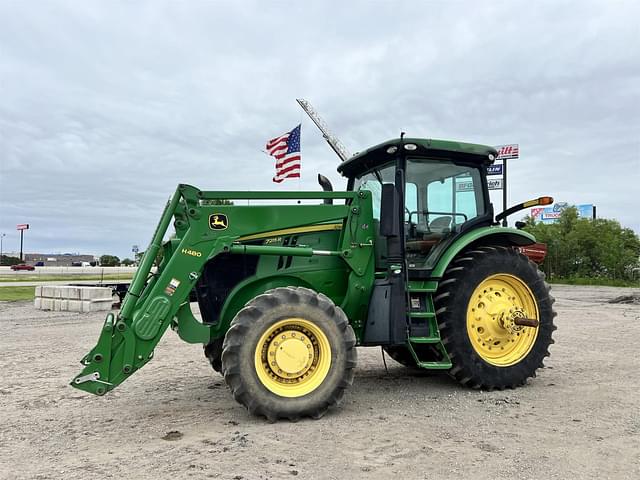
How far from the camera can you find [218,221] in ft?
17.4

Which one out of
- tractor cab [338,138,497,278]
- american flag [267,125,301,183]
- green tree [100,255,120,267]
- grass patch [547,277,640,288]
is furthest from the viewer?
green tree [100,255,120,267]

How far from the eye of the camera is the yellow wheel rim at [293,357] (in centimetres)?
489

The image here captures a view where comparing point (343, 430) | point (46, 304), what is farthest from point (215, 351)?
point (46, 304)

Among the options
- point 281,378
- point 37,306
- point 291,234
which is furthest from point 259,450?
→ point 37,306

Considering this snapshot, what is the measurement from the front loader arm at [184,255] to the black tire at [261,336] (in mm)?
633

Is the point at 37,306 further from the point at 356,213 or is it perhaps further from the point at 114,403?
the point at 356,213

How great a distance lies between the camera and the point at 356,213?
229 inches

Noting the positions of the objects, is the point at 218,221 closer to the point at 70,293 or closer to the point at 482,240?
the point at 482,240

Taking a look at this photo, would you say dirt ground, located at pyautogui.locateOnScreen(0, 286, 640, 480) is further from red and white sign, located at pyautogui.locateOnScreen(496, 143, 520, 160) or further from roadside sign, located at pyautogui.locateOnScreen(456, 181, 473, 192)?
red and white sign, located at pyautogui.locateOnScreen(496, 143, 520, 160)

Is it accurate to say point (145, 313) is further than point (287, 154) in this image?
No

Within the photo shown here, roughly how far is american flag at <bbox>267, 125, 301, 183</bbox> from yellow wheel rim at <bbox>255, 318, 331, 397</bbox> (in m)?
20.4

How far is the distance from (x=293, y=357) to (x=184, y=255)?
4.58 ft

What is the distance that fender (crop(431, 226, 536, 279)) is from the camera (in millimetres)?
5883

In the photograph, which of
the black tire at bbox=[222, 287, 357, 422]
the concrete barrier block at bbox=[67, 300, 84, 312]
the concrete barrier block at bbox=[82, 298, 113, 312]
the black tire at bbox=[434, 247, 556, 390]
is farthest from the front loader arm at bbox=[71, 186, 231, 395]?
the concrete barrier block at bbox=[67, 300, 84, 312]
